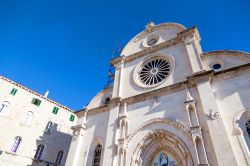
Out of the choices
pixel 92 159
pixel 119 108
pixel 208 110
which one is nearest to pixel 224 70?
pixel 208 110

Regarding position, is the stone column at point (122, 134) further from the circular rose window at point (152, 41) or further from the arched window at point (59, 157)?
the arched window at point (59, 157)

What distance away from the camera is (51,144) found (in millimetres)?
23234

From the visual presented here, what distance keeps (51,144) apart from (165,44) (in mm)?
17835

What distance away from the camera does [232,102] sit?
10.9 metres

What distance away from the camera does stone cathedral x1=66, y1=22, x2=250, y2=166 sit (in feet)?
33.3

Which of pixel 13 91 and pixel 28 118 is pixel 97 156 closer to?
Result: pixel 28 118

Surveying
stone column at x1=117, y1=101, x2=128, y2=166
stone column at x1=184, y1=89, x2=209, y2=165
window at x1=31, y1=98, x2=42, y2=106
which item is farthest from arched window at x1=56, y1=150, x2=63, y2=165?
stone column at x1=184, y1=89, x2=209, y2=165

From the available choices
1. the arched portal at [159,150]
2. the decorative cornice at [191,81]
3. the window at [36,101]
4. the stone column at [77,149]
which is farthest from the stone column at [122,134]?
the window at [36,101]

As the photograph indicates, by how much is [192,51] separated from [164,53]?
8.55 ft

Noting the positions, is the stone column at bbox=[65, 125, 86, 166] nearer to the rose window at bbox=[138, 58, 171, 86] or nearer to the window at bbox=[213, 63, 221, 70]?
the rose window at bbox=[138, 58, 171, 86]

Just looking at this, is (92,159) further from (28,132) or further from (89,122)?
(28,132)

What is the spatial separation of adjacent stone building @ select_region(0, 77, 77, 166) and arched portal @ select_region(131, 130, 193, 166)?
1445cm

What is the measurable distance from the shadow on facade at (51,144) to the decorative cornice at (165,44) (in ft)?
40.6

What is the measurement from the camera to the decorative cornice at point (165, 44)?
15.4 m
